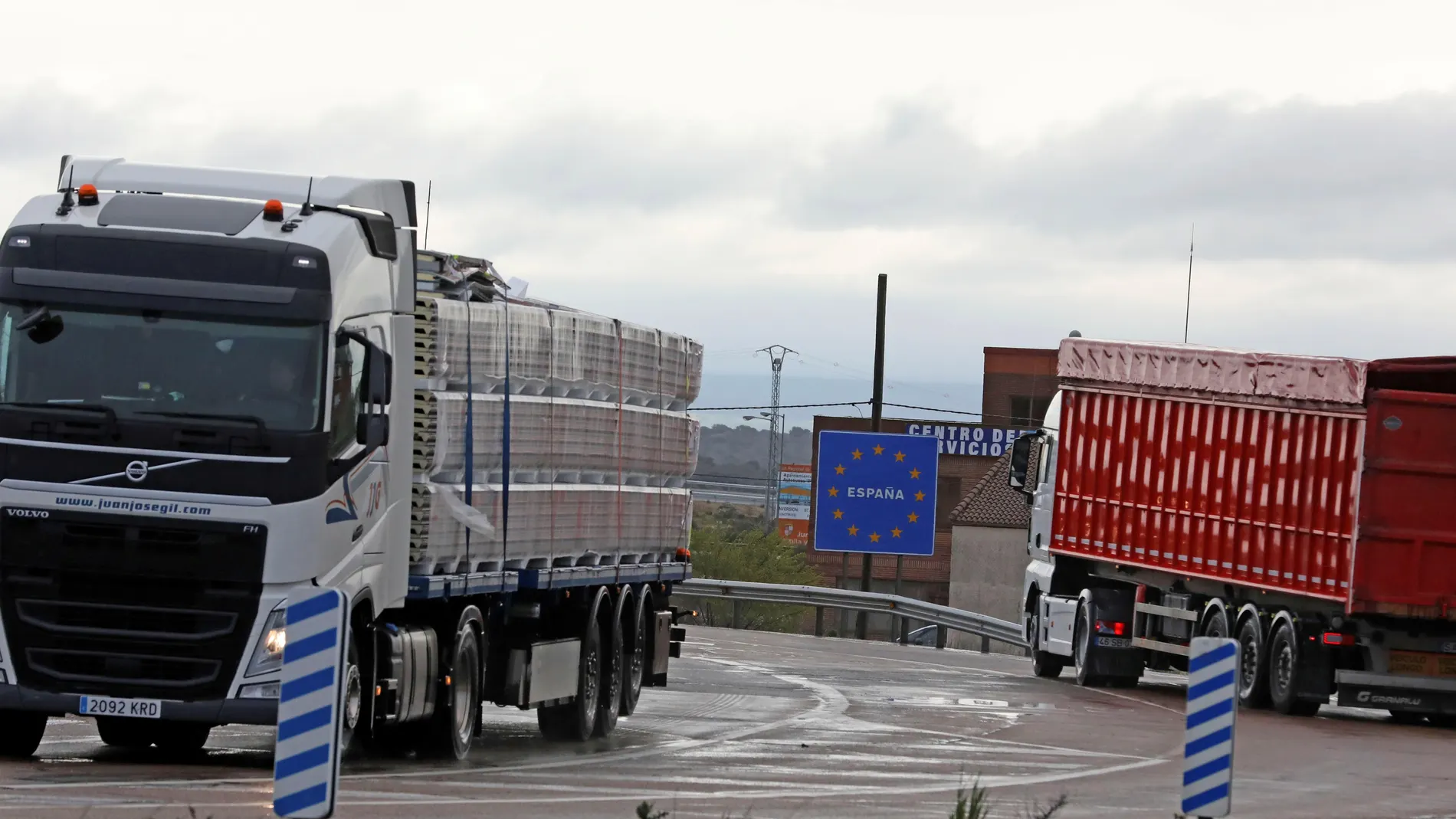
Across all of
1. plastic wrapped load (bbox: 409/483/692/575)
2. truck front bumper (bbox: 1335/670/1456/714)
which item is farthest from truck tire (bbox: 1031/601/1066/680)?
plastic wrapped load (bbox: 409/483/692/575)

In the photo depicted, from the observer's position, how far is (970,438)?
102500 mm

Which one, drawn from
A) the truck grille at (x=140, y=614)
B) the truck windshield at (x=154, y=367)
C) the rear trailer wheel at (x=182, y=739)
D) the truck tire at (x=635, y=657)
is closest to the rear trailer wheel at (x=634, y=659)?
the truck tire at (x=635, y=657)

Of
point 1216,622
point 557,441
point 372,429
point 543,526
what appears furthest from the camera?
point 1216,622

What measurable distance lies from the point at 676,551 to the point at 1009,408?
3341 inches

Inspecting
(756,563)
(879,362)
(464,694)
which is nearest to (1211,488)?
(464,694)

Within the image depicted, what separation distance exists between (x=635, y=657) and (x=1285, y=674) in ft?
25.9

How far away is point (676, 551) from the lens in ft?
71.8

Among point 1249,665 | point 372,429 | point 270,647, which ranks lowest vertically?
point 1249,665

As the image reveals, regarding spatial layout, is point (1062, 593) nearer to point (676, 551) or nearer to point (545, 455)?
point (676, 551)

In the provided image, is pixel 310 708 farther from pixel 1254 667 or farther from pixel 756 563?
pixel 756 563

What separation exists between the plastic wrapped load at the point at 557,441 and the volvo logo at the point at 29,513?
116 inches

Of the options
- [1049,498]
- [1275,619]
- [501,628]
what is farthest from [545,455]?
[1049,498]

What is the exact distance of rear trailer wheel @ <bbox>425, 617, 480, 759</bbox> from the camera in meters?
15.8

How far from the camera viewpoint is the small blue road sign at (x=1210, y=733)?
441 inches
